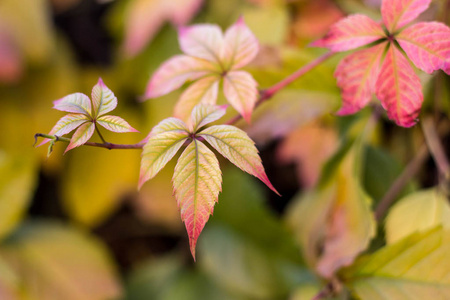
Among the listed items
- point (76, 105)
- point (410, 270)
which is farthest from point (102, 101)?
point (410, 270)

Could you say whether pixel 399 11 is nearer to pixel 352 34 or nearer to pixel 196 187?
pixel 352 34

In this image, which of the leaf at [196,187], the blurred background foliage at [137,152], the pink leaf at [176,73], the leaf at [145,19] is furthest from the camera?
the leaf at [145,19]

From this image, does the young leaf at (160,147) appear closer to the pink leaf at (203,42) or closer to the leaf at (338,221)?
the pink leaf at (203,42)

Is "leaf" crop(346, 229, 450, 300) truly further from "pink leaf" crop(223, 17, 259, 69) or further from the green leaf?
the green leaf

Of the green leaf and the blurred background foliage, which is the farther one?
the green leaf

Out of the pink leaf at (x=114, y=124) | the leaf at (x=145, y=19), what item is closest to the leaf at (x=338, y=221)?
the pink leaf at (x=114, y=124)

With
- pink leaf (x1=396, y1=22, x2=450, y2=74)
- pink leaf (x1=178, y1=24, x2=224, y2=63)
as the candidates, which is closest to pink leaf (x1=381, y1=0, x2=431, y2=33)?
pink leaf (x1=396, y1=22, x2=450, y2=74)
